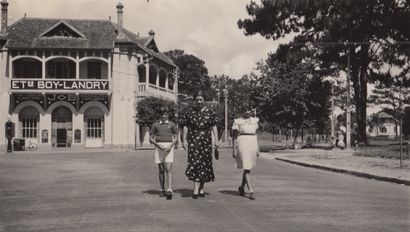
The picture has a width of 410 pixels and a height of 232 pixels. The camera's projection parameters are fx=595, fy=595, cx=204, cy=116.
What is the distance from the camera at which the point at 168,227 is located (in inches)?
299

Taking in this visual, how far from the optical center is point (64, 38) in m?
48.8

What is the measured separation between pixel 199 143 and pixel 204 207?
56.2 inches

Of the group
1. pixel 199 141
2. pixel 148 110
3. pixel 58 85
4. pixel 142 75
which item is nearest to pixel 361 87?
pixel 148 110

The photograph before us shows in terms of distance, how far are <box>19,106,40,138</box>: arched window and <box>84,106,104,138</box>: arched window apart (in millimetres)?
4002

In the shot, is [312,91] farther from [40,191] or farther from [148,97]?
[40,191]

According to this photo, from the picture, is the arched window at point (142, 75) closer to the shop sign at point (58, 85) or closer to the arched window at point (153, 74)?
the arched window at point (153, 74)

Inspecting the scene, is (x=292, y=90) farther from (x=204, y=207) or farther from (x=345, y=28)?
(x=204, y=207)

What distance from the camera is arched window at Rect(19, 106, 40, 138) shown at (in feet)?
159

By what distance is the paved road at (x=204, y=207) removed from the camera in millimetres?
7820

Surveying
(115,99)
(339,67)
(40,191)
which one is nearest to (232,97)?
(115,99)

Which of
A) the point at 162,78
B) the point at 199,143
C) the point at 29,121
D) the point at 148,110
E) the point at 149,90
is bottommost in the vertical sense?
the point at 199,143

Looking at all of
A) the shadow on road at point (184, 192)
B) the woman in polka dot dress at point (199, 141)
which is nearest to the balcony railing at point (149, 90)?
the shadow on road at point (184, 192)

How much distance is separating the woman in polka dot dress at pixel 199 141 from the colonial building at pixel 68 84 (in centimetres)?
3723

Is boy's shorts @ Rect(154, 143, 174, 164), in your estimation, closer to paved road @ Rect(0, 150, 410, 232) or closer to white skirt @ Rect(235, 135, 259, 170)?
paved road @ Rect(0, 150, 410, 232)
